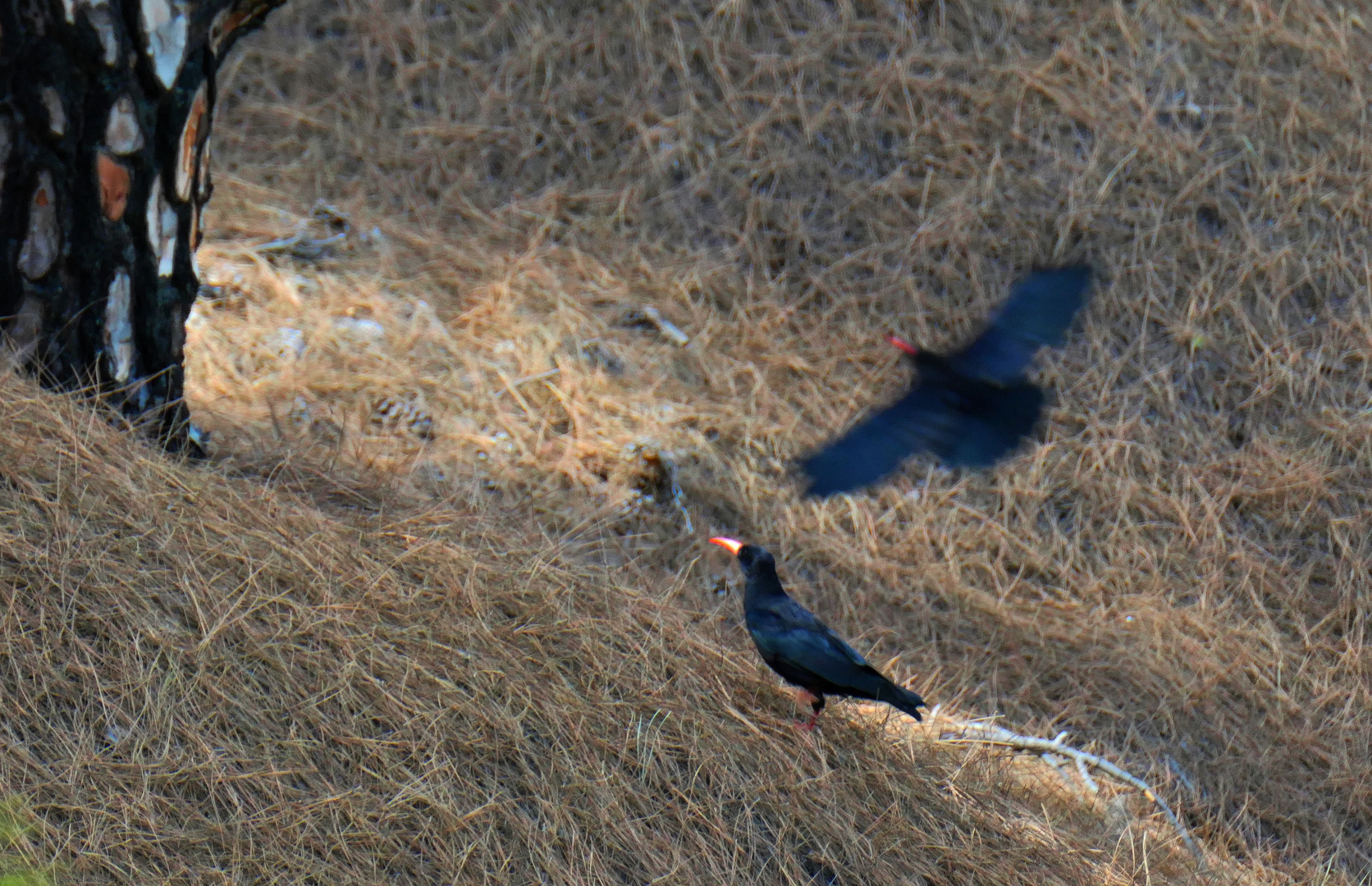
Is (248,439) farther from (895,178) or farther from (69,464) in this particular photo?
(895,178)

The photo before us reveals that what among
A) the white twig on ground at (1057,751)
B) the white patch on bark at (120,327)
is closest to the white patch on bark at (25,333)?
the white patch on bark at (120,327)

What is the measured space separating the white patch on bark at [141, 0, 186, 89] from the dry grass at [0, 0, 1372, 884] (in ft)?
2.69

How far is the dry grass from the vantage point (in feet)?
8.99

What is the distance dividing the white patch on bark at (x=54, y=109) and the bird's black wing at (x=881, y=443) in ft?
5.86

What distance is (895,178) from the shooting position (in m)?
5.70

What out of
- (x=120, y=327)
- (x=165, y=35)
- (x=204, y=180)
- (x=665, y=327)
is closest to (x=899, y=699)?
(x=120, y=327)

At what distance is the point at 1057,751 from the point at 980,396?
122cm

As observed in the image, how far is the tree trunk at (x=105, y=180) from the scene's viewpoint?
9.78 ft

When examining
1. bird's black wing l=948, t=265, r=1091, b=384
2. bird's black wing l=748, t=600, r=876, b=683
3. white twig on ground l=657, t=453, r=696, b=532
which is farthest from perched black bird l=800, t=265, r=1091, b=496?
white twig on ground l=657, t=453, r=696, b=532

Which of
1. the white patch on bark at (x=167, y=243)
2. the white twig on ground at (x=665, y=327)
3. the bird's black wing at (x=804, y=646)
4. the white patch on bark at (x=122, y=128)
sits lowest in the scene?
the white twig on ground at (x=665, y=327)

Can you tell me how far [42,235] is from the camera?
10.0ft

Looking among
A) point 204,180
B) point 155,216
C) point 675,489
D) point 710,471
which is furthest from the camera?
point 710,471

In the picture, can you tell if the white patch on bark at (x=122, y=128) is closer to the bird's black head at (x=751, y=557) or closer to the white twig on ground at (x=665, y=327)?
the bird's black head at (x=751, y=557)

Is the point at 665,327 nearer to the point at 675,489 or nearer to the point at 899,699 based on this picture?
the point at 675,489
